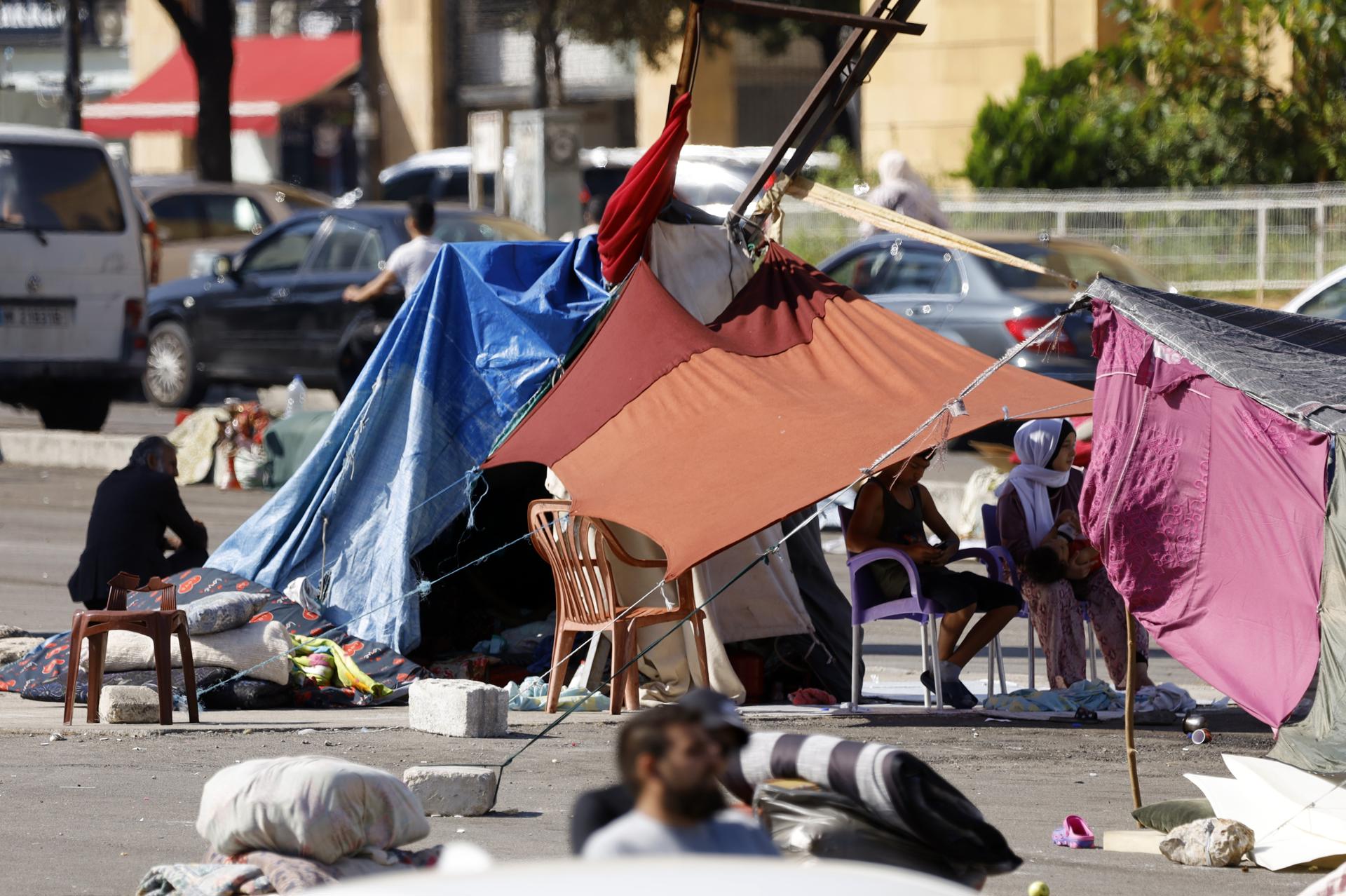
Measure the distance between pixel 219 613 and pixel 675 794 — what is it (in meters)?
5.27

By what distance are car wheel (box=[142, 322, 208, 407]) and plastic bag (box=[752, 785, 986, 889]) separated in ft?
49.9

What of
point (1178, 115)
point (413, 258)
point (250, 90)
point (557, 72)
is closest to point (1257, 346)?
point (413, 258)

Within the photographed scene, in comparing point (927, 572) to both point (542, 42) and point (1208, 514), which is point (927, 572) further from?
point (542, 42)

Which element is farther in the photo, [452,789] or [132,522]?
[132,522]

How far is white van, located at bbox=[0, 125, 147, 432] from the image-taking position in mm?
17047

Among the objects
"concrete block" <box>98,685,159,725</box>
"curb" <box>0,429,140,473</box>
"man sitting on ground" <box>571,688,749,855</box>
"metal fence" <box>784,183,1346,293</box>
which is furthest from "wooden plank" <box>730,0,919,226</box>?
"metal fence" <box>784,183,1346,293</box>

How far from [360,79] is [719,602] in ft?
89.5

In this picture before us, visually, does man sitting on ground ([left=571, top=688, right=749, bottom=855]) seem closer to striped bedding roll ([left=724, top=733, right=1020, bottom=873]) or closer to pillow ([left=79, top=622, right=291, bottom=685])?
striped bedding roll ([left=724, top=733, right=1020, bottom=873])

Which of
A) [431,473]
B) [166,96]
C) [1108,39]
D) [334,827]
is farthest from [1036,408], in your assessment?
[166,96]

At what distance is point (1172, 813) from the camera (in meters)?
6.84

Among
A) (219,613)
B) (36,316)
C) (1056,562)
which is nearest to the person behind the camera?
(219,613)

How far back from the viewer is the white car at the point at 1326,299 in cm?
1402

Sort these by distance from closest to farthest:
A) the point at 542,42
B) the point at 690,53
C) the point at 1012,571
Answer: the point at 1012,571, the point at 690,53, the point at 542,42

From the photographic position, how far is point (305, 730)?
8.43 m
